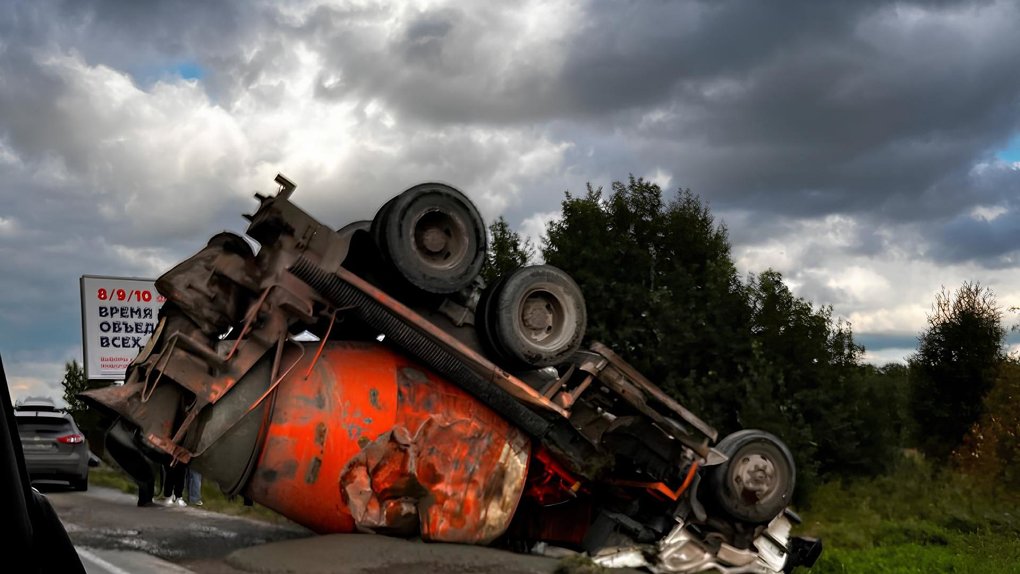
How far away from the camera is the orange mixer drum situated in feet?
28.3

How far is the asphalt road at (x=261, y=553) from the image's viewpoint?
8375 millimetres

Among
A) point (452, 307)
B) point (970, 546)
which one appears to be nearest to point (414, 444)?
point (452, 307)

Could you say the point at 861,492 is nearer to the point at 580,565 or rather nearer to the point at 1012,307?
the point at 1012,307

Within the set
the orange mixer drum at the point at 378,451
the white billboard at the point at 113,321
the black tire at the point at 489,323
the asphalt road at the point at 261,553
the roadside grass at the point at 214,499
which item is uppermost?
the white billboard at the point at 113,321

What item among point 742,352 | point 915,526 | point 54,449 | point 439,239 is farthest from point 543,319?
point 742,352

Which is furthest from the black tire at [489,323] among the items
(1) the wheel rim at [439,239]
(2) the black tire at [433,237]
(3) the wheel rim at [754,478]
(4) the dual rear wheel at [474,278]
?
(3) the wheel rim at [754,478]

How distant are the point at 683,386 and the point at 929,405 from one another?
44.3ft

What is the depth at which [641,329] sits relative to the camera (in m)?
25.9

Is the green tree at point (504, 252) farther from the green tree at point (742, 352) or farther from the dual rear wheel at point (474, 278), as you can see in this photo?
the dual rear wheel at point (474, 278)

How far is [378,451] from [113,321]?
60.2 ft

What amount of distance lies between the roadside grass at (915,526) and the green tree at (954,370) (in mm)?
10682

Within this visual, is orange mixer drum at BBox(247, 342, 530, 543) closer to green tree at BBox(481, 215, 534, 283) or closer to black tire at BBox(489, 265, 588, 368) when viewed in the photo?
black tire at BBox(489, 265, 588, 368)

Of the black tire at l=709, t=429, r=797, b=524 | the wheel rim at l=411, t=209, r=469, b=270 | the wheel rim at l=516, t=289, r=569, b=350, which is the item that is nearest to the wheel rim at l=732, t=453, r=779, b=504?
the black tire at l=709, t=429, r=797, b=524

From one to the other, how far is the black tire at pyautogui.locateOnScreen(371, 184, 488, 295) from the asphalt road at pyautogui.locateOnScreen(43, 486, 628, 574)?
7.48ft
